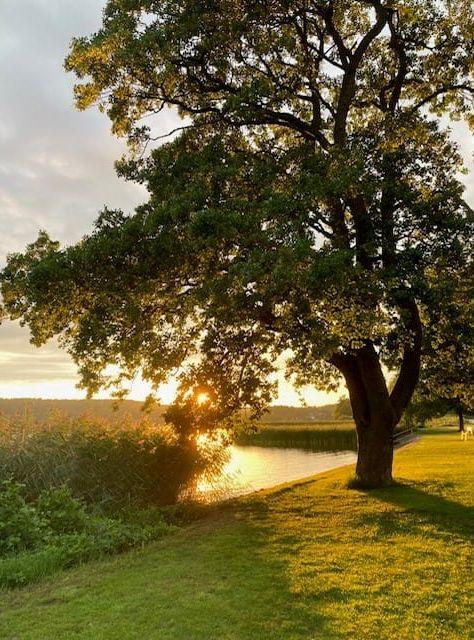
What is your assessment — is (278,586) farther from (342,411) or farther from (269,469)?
(342,411)

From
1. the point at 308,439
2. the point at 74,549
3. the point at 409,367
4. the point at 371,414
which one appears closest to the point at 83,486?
the point at 74,549

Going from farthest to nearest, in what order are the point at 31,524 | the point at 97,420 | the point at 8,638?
the point at 97,420 < the point at 31,524 < the point at 8,638

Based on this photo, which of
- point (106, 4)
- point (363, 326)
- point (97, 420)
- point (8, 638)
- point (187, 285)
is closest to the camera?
point (8, 638)

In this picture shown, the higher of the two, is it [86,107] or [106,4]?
[106,4]

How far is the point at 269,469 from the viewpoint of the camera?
102ft

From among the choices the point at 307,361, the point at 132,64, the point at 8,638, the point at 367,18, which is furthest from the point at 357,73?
the point at 8,638

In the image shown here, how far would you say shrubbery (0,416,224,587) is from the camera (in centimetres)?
1042

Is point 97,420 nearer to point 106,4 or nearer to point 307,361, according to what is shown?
point 307,361

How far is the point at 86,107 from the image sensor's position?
1725 centimetres

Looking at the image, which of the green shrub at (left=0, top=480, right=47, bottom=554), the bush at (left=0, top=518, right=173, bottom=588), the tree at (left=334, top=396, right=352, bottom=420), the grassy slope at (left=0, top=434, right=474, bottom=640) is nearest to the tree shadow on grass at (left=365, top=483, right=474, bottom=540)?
the grassy slope at (left=0, top=434, right=474, bottom=640)

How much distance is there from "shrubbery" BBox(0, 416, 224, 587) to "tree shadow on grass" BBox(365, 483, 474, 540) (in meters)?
5.42

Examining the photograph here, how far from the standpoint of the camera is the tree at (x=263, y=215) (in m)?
13.0

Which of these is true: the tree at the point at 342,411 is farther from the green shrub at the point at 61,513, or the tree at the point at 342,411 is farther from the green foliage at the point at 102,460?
the green shrub at the point at 61,513

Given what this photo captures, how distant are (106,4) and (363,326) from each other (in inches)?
467
